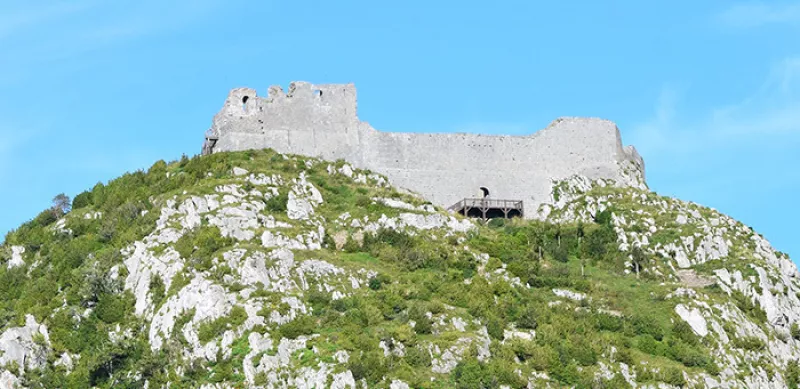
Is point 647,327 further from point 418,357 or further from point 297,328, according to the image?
point 297,328

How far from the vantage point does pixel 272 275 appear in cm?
6400

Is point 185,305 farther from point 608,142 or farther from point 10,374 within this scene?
point 608,142

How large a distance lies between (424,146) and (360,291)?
16935 millimetres

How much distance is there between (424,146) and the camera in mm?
79938

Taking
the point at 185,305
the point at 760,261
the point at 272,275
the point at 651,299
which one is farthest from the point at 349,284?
the point at 760,261

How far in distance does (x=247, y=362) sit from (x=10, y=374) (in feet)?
35.0

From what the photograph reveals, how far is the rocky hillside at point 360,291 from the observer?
59.5 m

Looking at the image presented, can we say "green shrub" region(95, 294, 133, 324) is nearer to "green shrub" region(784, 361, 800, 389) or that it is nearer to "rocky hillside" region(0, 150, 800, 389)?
"rocky hillside" region(0, 150, 800, 389)

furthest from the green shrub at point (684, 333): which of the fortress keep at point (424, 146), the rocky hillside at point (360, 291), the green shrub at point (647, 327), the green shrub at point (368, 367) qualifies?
the fortress keep at point (424, 146)

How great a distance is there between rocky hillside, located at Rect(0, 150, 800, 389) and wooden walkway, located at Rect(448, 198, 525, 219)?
2.05 m

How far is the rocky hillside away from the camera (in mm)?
59531

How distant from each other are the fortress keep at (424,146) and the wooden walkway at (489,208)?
1.43 ft

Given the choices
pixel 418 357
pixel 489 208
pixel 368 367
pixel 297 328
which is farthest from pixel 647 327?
pixel 297 328

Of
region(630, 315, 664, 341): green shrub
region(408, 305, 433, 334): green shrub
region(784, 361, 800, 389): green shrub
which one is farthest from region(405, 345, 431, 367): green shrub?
region(784, 361, 800, 389): green shrub
